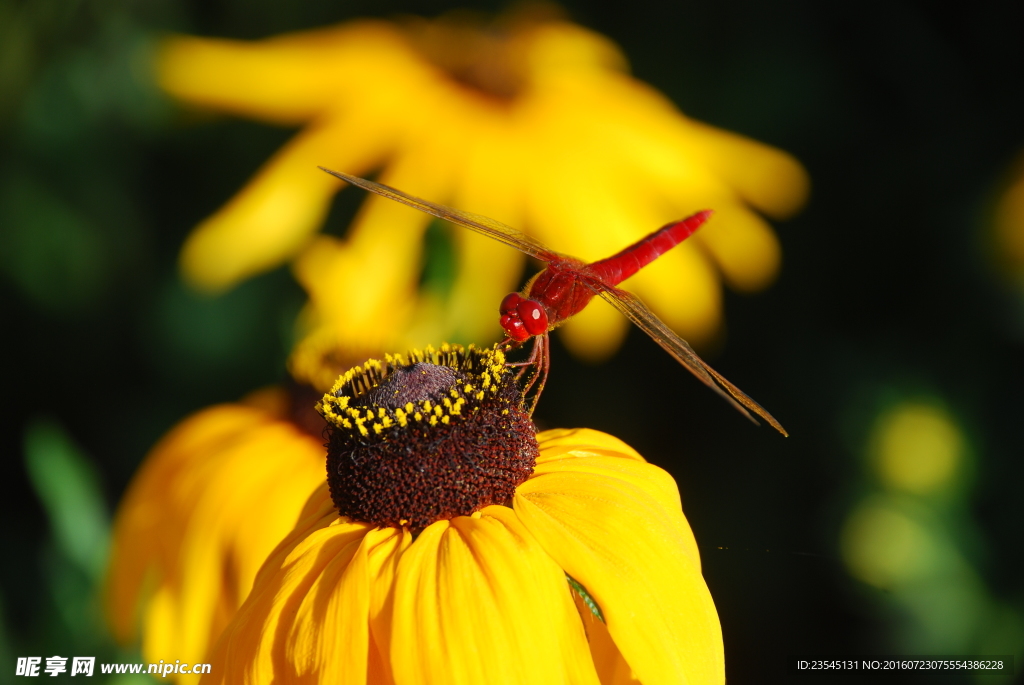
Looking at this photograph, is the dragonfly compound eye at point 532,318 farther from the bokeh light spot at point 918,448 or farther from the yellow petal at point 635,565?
the bokeh light spot at point 918,448

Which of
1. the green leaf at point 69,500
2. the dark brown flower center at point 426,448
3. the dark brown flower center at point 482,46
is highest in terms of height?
the dark brown flower center at point 482,46

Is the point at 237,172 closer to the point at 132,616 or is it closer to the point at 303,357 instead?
the point at 303,357

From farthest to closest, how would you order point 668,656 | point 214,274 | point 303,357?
point 214,274 < point 303,357 < point 668,656

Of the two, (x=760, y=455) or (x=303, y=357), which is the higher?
(x=303, y=357)

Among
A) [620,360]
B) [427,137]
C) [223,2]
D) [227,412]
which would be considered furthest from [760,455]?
[223,2]

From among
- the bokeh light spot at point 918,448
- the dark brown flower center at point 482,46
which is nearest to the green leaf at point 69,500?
the dark brown flower center at point 482,46

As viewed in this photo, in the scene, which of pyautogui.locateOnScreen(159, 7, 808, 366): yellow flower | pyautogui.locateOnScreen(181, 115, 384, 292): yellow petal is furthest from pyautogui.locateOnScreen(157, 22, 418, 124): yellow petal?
pyautogui.locateOnScreen(181, 115, 384, 292): yellow petal
